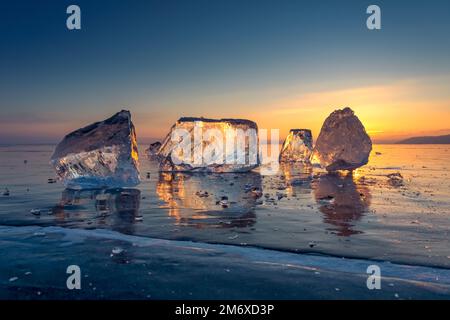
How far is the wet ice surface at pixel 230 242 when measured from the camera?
16.5ft

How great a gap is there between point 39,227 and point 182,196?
6.13m

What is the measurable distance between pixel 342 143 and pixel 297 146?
771 inches

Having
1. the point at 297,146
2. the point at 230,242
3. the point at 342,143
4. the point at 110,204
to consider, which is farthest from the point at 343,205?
the point at 297,146

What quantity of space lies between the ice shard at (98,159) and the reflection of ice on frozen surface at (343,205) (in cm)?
866

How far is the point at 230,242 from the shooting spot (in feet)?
23.8

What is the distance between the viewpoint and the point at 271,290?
15.9ft

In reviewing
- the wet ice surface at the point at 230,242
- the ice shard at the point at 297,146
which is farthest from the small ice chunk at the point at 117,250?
the ice shard at the point at 297,146

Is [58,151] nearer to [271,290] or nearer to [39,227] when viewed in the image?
[39,227]

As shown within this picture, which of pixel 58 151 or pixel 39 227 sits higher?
pixel 58 151

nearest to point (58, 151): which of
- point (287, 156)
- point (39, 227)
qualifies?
point (39, 227)

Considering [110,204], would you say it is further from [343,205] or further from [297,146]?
[297,146]

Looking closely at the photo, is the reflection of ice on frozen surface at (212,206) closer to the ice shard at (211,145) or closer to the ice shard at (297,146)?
the ice shard at (211,145)
